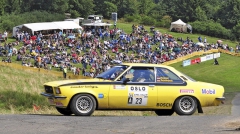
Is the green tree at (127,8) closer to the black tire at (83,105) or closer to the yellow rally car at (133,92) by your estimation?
the yellow rally car at (133,92)

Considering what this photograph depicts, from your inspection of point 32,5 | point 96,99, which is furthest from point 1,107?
point 32,5

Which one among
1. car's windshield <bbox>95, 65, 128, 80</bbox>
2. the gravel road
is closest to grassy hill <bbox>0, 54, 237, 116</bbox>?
car's windshield <bbox>95, 65, 128, 80</bbox>

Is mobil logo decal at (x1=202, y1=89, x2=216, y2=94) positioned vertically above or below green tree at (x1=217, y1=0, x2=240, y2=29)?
below

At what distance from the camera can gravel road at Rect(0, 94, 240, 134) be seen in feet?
32.5

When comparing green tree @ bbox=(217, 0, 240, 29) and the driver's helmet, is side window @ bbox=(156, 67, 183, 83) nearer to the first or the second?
the driver's helmet

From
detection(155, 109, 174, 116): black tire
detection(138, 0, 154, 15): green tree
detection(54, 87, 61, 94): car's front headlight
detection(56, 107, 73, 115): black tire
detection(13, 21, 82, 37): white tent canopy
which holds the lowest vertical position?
detection(155, 109, 174, 116): black tire

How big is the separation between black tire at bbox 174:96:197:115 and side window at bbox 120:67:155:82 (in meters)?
0.92

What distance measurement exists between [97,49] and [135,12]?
47.2 m

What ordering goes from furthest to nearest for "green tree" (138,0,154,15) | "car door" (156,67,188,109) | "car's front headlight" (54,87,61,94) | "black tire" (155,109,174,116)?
1. "green tree" (138,0,154,15)
2. "black tire" (155,109,174,116)
3. "car door" (156,67,188,109)
4. "car's front headlight" (54,87,61,94)

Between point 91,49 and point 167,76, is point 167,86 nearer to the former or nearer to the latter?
point 167,76

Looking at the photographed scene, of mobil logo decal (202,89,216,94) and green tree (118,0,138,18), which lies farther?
green tree (118,0,138,18)

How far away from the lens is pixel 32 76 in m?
33.4

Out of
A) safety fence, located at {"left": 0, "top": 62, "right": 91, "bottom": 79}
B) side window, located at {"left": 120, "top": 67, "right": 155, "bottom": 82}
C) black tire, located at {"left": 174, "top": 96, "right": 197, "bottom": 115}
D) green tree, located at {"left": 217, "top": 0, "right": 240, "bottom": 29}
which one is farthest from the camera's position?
green tree, located at {"left": 217, "top": 0, "right": 240, "bottom": 29}

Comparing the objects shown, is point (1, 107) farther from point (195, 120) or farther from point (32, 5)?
point (32, 5)
